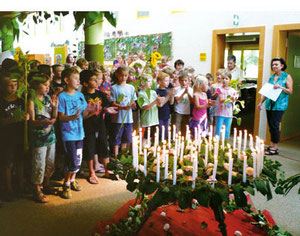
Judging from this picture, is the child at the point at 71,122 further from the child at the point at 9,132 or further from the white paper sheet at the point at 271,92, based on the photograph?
the white paper sheet at the point at 271,92

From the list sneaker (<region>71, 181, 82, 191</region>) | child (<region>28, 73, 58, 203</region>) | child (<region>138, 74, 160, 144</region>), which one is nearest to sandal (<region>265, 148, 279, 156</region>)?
Answer: child (<region>138, 74, 160, 144</region>)

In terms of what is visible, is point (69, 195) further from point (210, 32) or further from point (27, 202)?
point (210, 32)

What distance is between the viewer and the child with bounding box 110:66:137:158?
3.50 m

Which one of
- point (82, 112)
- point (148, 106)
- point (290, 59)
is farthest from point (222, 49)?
point (82, 112)

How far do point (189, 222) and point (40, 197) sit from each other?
4.24 ft

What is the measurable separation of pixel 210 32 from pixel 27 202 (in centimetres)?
429

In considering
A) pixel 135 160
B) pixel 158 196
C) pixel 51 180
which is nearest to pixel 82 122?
pixel 51 180

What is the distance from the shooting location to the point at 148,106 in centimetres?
382

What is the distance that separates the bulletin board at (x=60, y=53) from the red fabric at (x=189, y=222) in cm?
151

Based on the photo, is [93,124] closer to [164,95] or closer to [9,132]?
[9,132]

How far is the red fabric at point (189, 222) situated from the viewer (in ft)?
7.07

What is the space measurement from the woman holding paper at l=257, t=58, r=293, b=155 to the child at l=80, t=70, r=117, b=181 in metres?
2.55

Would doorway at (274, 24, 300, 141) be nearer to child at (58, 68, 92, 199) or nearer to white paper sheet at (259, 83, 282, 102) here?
white paper sheet at (259, 83, 282, 102)

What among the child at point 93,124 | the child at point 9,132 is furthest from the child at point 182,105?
the child at point 9,132
